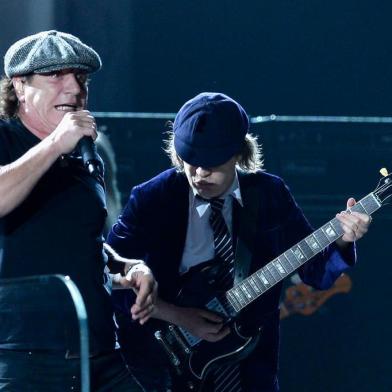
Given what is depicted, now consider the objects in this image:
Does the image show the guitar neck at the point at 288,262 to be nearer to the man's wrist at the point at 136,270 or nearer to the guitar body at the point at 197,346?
the guitar body at the point at 197,346

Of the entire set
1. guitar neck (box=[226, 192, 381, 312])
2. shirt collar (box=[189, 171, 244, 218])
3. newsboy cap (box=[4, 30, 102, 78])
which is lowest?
guitar neck (box=[226, 192, 381, 312])

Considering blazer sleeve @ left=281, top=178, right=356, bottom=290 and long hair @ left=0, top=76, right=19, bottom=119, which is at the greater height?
long hair @ left=0, top=76, right=19, bottom=119

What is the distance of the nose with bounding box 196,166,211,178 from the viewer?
392 cm

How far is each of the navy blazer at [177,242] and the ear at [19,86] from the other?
85cm

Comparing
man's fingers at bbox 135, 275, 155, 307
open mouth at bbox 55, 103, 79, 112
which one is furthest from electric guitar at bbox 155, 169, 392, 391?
open mouth at bbox 55, 103, 79, 112

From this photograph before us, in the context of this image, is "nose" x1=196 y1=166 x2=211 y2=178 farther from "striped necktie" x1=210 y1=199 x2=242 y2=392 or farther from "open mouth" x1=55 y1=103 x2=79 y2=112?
"open mouth" x1=55 y1=103 x2=79 y2=112

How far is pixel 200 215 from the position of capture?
4.06 m

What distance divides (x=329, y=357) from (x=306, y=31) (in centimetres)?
157

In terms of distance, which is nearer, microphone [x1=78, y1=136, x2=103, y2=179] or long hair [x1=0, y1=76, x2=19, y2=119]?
microphone [x1=78, y1=136, x2=103, y2=179]

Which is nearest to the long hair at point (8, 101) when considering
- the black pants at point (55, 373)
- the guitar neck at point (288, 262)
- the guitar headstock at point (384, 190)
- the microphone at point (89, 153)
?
the microphone at point (89, 153)

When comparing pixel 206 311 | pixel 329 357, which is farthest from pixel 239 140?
pixel 329 357

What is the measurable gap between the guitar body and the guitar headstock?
1.99 ft

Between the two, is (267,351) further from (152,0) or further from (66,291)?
(152,0)

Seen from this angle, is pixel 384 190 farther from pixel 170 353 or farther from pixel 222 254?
pixel 170 353
